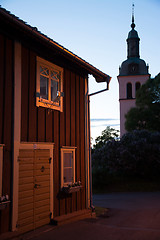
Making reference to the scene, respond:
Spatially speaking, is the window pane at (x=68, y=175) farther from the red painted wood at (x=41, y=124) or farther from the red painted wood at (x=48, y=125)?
the red painted wood at (x=41, y=124)

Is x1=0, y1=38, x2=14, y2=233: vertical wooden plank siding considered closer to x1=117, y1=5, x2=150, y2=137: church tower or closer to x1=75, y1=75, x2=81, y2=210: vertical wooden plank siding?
x1=75, y1=75, x2=81, y2=210: vertical wooden plank siding

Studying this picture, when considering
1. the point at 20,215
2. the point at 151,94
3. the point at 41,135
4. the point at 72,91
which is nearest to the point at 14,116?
the point at 41,135

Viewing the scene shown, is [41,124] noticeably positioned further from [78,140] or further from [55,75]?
[78,140]

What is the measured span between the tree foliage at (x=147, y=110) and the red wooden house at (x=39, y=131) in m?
20.2

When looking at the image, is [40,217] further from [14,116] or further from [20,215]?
[14,116]

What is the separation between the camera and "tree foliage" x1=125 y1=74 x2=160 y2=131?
95.5ft

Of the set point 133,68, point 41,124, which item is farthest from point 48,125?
point 133,68

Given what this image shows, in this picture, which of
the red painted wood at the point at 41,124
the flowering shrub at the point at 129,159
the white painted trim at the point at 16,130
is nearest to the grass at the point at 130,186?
the flowering shrub at the point at 129,159

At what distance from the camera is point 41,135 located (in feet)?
25.9

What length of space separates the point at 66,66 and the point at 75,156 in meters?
3.20

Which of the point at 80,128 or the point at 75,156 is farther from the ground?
the point at 80,128

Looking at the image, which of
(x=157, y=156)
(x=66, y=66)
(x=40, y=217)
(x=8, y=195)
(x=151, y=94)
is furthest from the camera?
(x=151, y=94)

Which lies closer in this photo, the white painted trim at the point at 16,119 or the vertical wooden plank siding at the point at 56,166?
the white painted trim at the point at 16,119

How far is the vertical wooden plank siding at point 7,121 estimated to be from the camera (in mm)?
6522
